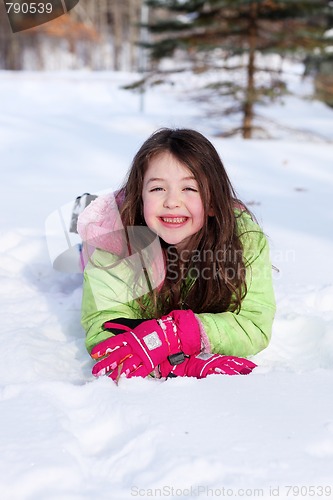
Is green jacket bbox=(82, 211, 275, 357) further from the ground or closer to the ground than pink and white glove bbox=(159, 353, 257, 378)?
further from the ground

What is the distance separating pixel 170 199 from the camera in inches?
68.6

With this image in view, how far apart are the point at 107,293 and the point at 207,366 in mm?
439

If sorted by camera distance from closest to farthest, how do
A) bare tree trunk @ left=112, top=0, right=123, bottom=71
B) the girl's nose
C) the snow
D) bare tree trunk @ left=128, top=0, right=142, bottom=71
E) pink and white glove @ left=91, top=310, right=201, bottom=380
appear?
the snow < pink and white glove @ left=91, top=310, right=201, bottom=380 < the girl's nose < bare tree trunk @ left=112, top=0, right=123, bottom=71 < bare tree trunk @ left=128, top=0, right=142, bottom=71

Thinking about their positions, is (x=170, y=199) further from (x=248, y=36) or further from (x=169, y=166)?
(x=248, y=36)

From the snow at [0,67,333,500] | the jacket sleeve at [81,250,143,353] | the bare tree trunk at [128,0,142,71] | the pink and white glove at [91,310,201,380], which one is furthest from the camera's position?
the bare tree trunk at [128,0,142,71]

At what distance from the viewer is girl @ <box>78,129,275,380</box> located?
5.58 ft

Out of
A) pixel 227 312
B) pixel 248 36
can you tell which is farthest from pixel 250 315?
pixel 248 36

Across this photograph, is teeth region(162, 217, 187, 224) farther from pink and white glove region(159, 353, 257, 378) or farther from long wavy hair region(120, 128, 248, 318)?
pink and white glove region(159, 353, 257, 378)

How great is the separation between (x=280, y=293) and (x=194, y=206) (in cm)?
84

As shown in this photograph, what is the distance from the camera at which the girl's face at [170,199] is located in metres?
1.75

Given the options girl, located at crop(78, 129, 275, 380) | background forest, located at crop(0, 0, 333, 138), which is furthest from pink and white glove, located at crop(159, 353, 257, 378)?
background forest, located at crop(0, 0, 333, 138)

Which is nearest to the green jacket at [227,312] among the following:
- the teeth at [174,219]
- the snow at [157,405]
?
the snow at [157,405]

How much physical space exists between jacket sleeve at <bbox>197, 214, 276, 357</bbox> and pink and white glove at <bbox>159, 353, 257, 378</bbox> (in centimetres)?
6

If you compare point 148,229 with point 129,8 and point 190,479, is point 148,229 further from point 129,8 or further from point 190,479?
point 129,8
